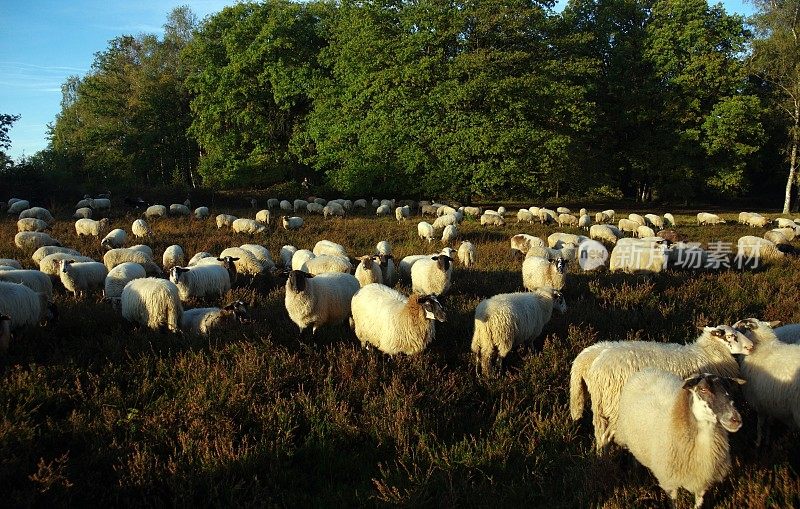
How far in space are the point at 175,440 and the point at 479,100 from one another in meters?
25.5

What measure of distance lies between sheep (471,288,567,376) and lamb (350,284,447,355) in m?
0.60

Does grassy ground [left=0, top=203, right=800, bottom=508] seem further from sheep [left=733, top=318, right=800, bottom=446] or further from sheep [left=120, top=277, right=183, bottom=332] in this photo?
sheep [left=120, top=277, right=183, bottom=332]

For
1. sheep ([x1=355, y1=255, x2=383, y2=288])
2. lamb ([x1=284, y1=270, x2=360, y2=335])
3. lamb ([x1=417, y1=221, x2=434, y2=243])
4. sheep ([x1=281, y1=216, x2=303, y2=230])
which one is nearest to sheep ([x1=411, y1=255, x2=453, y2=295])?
sheep ([x1=355, y1=255, x2=383, y2=288])

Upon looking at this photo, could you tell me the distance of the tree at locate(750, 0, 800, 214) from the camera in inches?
1088

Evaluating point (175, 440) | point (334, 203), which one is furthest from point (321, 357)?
point (334, 203)

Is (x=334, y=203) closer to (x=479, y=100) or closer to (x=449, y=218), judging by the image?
(x=449, y=218)

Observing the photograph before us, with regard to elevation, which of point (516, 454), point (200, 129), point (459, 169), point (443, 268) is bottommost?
point (516, 454)

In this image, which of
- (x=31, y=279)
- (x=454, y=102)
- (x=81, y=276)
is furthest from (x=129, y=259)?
(x=454, y=102)

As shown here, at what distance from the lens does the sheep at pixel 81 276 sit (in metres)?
9.36

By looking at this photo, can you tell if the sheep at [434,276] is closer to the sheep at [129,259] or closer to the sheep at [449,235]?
the sheep at [129,259]

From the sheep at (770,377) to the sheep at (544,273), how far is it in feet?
15.4

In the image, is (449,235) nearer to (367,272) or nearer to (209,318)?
(367,272)

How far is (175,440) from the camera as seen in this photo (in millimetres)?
4137

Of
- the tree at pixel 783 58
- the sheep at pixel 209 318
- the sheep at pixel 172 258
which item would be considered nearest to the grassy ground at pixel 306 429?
the sheep at pixel 209 318
